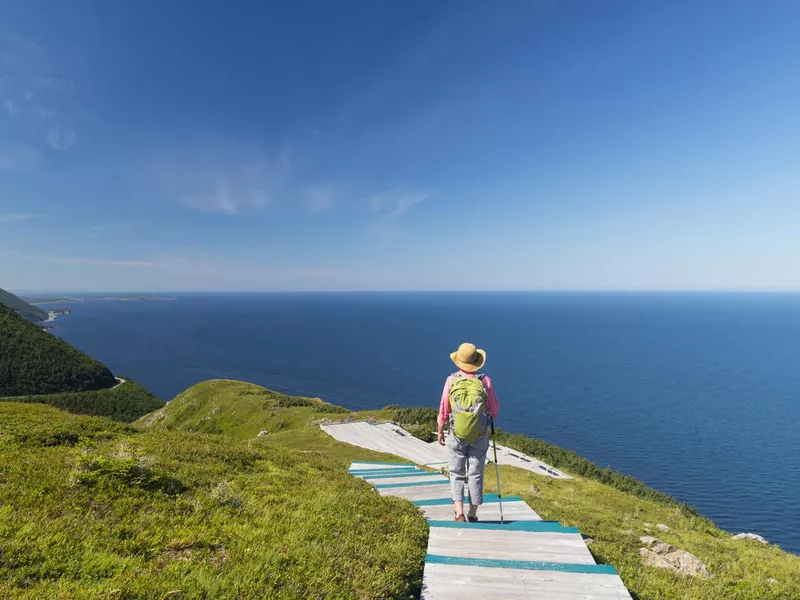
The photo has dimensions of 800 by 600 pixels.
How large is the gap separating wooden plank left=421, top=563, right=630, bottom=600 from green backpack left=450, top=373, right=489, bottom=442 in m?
2.56

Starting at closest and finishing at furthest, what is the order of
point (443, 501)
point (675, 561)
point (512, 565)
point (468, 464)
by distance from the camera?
point (512, 565) → point (468, 464) → point (675, 561) → point (443, 501)

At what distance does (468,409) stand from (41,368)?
166724 mm

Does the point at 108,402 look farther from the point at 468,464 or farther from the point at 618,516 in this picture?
the point at 468,464

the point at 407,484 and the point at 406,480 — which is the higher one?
the point at 407,484

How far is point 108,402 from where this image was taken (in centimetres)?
10862

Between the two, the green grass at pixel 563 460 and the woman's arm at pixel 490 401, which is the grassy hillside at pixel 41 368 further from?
the woman's arm at pixel 490 401

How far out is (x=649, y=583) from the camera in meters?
7.92

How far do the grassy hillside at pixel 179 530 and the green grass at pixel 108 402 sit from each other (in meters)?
114

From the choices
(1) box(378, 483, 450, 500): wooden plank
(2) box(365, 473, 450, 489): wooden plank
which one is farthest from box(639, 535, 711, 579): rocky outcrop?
(2) box(365, 473, 450, 489): wooden plank

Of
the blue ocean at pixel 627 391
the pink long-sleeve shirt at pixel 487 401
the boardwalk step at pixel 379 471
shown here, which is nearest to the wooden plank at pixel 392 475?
the boardwalk step at pixel 379 471

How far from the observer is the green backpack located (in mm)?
8406

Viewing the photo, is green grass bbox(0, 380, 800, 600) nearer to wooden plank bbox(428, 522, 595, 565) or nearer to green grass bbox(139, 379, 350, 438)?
wooden plank bbox(428, 522, 595, 565)

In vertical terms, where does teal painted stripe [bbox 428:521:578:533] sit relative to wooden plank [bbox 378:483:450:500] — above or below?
above

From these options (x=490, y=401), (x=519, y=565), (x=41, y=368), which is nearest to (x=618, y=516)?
(x=490, y=401)
